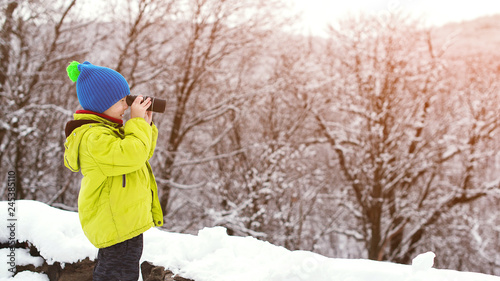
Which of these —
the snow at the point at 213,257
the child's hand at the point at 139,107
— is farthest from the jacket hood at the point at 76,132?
the snow at the point at 213,257

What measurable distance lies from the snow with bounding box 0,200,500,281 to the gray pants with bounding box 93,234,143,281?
0.73 metres

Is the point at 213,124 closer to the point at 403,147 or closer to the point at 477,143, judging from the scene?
the point at 403,147

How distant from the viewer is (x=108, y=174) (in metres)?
1.73

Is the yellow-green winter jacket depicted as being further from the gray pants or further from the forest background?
the forest background

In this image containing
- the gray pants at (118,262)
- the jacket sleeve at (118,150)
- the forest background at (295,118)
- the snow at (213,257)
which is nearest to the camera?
the jacket sleeve at (118,150)

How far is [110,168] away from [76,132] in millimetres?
281

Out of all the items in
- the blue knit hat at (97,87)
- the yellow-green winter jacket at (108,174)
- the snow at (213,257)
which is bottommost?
the snow at (213,257)

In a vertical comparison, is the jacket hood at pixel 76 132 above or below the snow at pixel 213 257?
above

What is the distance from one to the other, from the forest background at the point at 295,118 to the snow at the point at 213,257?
6252 millimetres

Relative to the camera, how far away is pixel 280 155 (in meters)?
10.1

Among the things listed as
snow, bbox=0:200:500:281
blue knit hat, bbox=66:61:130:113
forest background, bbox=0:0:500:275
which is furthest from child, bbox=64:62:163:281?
forest background, bbox=0:0:500:275

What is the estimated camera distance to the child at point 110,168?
173 centimetres

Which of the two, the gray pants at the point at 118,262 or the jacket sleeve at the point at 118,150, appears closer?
the jacket sleeve at the point at 118,150

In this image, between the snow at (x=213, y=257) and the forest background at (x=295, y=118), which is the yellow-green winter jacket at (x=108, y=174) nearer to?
the snow at (x=213, y=257)
